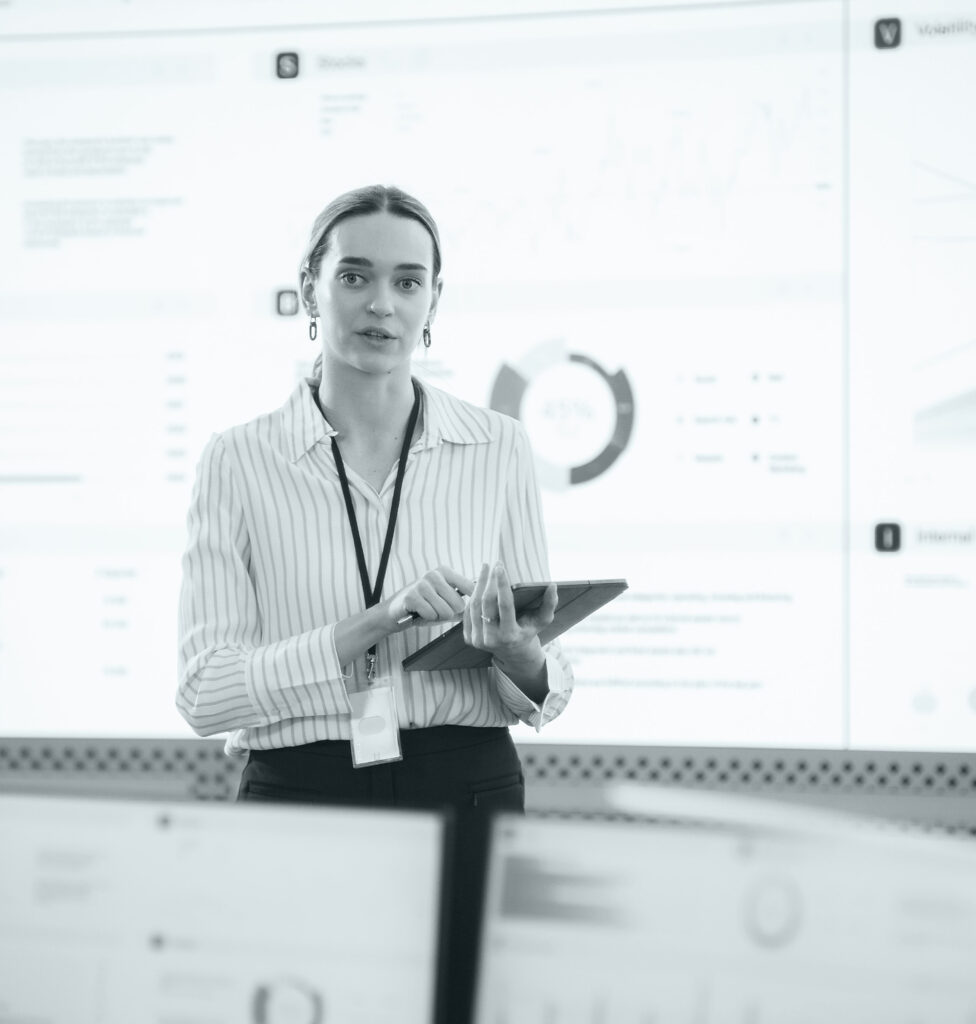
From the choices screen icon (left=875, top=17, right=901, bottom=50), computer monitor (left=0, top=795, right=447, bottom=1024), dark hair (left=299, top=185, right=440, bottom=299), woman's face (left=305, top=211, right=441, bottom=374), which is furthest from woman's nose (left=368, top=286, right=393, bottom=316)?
screen icon (left=875, top=17, right=901, bottom=50)

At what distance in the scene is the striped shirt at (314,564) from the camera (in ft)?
4.56

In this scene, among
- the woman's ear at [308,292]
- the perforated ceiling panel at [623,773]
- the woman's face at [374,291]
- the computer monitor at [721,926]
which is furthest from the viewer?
the perforated ceiling panel at [623,773]

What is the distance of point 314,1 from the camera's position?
2348 millimetres

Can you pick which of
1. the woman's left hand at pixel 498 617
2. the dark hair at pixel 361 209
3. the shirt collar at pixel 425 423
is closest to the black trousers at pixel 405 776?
the woman's left hand at pixel 498 617

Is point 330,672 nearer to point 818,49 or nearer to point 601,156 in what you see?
point 601,156

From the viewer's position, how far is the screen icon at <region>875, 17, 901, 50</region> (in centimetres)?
219

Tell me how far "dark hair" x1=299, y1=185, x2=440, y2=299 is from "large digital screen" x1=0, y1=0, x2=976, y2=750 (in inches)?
31.3

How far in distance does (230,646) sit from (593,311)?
1.14 meters

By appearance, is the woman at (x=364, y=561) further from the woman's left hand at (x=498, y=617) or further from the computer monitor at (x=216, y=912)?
the computer monitor at (x=216, y=912)

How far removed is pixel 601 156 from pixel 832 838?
182cm

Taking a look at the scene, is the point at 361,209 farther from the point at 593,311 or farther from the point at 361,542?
the point at 593,311

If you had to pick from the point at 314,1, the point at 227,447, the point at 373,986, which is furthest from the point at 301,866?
the point at 314,1

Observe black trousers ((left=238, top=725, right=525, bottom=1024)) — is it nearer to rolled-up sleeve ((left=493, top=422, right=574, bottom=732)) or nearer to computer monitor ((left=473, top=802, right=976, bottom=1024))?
rolled-up sleeve ((left=493, top=422, right=574, bottom=732))

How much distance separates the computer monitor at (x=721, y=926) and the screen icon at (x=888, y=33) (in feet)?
6.22
